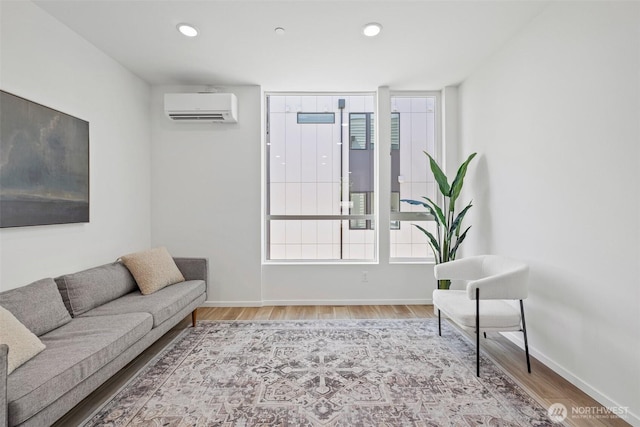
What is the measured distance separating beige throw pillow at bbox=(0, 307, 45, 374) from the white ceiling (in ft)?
7.17

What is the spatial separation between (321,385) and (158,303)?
1463 mm

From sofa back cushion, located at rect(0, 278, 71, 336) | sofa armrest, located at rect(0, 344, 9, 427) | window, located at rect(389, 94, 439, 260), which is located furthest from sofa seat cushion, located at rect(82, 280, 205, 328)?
window, located at rect(389, 94, 439, 260)

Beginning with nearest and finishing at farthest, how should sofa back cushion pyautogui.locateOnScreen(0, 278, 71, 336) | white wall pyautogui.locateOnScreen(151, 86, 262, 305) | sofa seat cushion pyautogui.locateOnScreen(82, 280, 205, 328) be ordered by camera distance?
sofa back cushion pyautogui.locateOnScreen(0, 278, 71, 336), sofa seat cushion pyautogui.locateOnScreen(82, 280, 205, 328), white wall pyautogui.locateOnScreen(151, 86, 262, 305)

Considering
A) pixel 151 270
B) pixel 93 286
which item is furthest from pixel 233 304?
pixel 93 286

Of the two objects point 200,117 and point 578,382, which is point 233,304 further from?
point 578,382

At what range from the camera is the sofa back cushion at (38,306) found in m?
1.78

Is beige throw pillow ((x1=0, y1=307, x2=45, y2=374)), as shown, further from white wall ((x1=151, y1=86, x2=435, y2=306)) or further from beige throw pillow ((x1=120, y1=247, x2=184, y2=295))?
white wall ((x1=151, y1=86, x2=435, y2=306))

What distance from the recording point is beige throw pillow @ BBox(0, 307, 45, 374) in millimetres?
1471

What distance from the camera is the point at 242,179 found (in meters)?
3.70

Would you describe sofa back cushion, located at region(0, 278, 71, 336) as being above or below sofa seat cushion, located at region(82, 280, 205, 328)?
above

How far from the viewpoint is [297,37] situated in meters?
2.63

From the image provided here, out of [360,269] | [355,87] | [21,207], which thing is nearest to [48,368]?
[21,207]

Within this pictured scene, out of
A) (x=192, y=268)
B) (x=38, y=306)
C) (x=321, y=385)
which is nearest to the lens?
(x=38, y=306)

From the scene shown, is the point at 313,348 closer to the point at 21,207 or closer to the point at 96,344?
the point at 96,344
